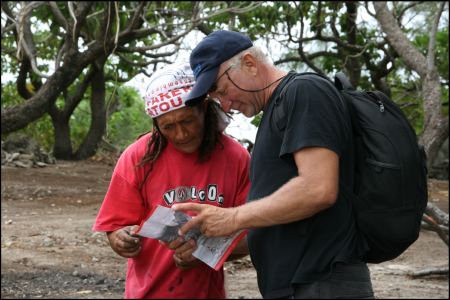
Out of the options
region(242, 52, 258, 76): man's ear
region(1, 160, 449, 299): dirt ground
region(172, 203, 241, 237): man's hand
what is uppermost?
region(242, 52, 258, 76): man's ear

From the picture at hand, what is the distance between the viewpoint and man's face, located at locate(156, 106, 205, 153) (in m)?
2.92

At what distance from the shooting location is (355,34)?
10016mm

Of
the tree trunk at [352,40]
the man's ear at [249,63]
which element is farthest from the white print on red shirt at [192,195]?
the tree trunk at [352,40]

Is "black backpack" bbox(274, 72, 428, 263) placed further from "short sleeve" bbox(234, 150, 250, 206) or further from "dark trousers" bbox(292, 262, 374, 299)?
"short sleeve" bbox(234, 150, 250, 206)

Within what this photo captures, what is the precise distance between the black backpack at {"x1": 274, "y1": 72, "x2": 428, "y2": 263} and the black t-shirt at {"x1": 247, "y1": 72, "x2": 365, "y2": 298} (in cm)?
4

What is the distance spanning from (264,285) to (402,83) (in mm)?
10111

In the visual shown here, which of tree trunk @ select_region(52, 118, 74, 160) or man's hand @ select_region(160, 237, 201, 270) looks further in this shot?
tree trunk @ select_region(52, 118, 74, 160)

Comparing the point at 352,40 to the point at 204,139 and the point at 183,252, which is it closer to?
the point at 204,139

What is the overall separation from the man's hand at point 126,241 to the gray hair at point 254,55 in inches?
28.3

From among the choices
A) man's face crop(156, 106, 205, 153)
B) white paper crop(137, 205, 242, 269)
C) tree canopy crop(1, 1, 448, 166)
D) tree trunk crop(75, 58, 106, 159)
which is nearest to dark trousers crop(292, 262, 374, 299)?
white paper crop(137, 205, 242, 269)

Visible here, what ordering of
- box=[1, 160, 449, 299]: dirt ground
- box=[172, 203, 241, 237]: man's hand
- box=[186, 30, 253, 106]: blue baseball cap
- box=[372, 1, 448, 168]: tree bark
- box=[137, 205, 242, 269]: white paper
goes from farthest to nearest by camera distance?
1. box=[1, 160, 449, 299]: dirt ground
2. box=[372, 1, 448, 168]: tree bark
3. box=[137, 205, 242, 269]: white paper
4. box=[186, 30, 253, 106]: blue baseball cap
5. box=[172, 203, 241, 237]: man's hand

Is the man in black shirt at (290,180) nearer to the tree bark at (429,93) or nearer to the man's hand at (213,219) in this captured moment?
the man's hand at (213,219)

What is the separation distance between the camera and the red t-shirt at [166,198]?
9.58ft

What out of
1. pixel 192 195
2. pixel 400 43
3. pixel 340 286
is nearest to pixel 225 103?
pixel 192 195
